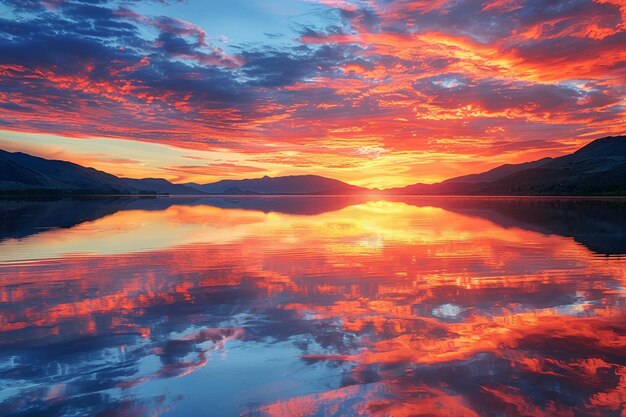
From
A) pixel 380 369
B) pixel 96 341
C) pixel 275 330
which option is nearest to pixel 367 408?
pixel 380 369

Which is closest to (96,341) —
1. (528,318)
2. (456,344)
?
(456,344)

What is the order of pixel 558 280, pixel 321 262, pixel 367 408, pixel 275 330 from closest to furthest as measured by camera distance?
pixel 367 408 < pixel 275 330 < pixel 558 280 < pixel 321 262

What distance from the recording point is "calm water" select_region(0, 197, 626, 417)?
862cm

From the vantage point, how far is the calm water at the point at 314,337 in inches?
340

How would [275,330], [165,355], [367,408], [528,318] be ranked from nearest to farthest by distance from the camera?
[367,408] → [165,355] → [275,330] → [528,318]

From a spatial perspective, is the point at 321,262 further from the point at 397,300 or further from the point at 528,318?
the point at 528,318

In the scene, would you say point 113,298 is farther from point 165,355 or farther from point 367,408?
point 367,408

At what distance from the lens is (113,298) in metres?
16.5

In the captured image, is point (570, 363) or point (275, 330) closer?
point (570, 363)

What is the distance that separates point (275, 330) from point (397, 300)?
199 inches

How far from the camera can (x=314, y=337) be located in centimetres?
1225

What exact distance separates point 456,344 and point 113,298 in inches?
460

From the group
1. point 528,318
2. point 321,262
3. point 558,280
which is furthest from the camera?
point 321,262

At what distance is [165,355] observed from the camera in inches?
428
